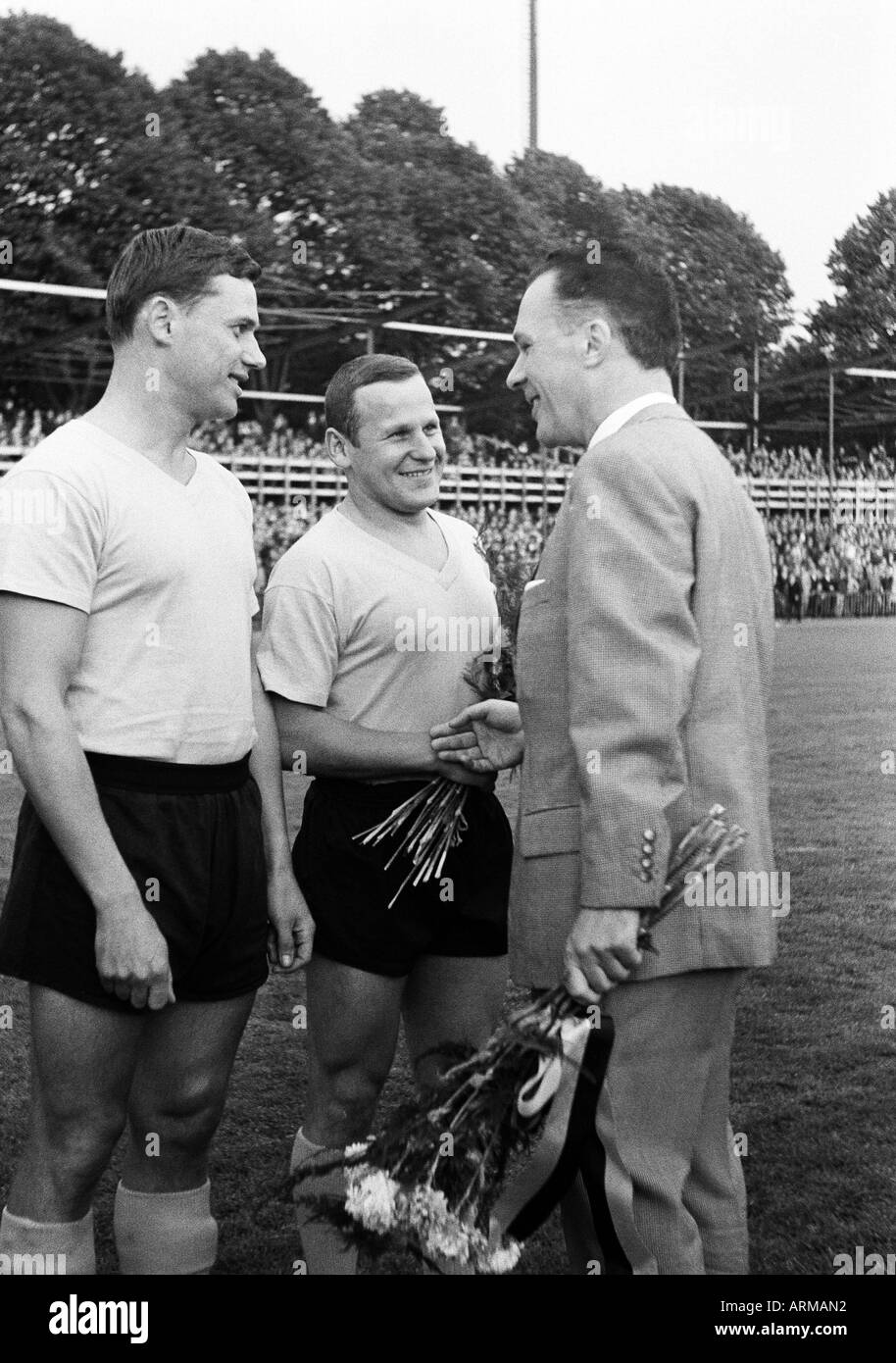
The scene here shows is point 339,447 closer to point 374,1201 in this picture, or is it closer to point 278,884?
point 278,884

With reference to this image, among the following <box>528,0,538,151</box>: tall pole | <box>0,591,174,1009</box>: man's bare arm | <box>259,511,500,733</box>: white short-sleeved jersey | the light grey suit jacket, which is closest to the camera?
the light grey suit jacket

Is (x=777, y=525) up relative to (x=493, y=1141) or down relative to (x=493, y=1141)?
up

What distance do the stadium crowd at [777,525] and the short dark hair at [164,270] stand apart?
74.5ft

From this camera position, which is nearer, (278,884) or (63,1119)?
(63,1119)

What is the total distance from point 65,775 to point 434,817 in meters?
0.83

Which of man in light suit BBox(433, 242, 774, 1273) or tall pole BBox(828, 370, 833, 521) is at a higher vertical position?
tall pole BBox(828, 370, 833, 521)

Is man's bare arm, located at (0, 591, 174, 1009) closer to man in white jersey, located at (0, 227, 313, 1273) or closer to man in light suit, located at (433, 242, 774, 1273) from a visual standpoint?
man in white jersey, located at (0, 227, 313, 1273)

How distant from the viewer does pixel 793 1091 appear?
4887mm

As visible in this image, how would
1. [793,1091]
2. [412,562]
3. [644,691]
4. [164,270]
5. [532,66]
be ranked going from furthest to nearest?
[532,66] < [793,1091] < [412,562] < [164,270] < [644,691]

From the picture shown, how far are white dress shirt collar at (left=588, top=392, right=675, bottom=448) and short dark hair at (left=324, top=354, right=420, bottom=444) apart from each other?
28.9 inches

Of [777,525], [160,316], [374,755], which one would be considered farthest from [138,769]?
[777,525]

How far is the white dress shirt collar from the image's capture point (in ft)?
8.29

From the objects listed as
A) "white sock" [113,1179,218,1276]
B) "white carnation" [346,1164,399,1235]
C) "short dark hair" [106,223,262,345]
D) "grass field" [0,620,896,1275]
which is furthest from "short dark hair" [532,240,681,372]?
"white sock" [113,1179,218,1276]

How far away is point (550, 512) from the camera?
29.3m
